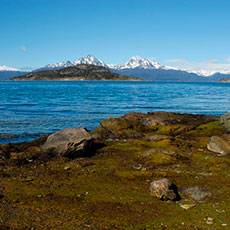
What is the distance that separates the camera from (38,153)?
20891 mm

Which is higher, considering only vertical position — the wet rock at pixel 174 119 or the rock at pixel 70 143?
the rock at pixel 70 143

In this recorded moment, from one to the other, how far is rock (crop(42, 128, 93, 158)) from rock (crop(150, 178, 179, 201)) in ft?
26.4

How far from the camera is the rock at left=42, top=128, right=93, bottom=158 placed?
20297 mm

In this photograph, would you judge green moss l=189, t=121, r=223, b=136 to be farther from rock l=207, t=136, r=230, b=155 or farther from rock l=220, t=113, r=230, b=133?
rock l=207, t=136, r=230, b=155

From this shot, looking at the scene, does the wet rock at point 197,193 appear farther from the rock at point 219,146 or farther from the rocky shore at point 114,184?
the rock at point 219,146

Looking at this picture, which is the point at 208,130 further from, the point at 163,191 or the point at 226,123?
the point at 163,191

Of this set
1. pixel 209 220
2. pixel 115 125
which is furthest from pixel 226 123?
pixel 209 220

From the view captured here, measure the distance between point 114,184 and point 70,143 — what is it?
616cm

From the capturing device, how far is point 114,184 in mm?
15227

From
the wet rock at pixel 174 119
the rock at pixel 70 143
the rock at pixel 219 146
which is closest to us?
the rock at pixel 70 143

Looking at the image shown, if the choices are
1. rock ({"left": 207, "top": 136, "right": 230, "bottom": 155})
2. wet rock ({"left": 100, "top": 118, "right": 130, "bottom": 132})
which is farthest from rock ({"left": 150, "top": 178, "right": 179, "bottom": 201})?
wet rock ({"left": 100, "top": 118, "right": 130, "bottom": 132})

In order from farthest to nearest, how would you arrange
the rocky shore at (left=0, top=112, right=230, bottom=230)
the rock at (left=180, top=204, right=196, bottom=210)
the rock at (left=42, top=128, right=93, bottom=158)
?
the rock at (left=42, top=128, right=93, bottom=158), the rock at (left=180, top=204, right=196, bottom=210), the rocky shore at (left=0, top=112, right=230, bottom=230)

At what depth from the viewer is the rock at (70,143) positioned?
20297 mm

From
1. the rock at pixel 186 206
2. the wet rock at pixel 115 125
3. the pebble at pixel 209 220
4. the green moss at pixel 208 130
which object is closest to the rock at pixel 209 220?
the pebble at pixel 209 220
